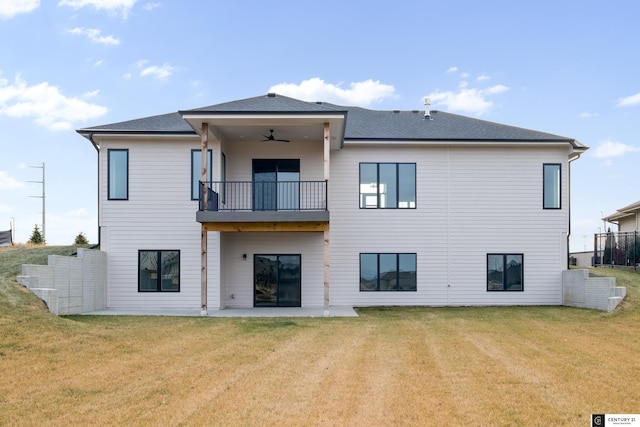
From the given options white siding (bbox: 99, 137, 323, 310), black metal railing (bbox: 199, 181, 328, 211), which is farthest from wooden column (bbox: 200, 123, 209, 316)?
→ black metal railing (bbox: 199, 181, 328, 211)

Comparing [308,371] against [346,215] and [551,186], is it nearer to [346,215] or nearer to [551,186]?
[346,215]

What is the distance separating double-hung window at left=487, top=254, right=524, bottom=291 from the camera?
701 inches

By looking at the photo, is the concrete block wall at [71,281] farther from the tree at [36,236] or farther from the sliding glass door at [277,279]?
the tree at [36,236]

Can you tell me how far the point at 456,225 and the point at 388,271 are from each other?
8.96 ft

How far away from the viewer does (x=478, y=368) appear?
827 cm

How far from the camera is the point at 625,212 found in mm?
25562

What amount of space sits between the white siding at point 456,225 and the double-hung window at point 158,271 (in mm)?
5017

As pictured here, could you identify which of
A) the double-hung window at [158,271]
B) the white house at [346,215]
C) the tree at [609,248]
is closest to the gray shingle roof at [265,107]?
the white house at [346,215]

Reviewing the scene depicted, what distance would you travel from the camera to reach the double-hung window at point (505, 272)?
17.8 metres

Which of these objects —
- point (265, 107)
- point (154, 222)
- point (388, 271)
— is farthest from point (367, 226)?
Answer: point (154, 222)

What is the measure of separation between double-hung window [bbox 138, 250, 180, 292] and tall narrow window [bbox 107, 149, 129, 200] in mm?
2083

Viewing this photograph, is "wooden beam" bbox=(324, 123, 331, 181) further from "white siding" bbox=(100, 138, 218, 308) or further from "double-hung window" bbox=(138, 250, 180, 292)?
"double-hung window" bbox=(138, 250, 180, 292)

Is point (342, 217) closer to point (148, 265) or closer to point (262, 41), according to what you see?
point (148, 265)

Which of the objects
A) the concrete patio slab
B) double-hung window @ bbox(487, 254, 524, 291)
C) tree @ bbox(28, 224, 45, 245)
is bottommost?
the concrete patio slab
